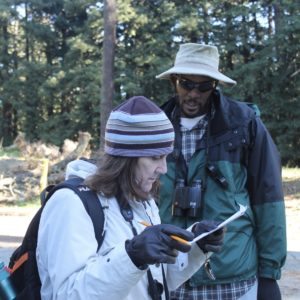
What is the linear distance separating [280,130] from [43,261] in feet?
79.6

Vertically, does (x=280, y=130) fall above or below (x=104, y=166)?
below

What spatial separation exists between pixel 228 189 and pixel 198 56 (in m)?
0.73

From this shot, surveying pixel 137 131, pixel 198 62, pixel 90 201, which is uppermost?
pixel 198 62

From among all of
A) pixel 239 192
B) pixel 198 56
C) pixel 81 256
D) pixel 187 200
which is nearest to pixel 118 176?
pixel 81 256

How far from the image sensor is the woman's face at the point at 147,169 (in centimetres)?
180

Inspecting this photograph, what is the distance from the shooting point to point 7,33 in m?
38.3

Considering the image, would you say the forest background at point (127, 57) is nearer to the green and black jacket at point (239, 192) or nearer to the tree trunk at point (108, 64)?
the tree trunk at point (108, 64)

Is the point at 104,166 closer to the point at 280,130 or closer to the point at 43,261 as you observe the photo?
the point at 43,261

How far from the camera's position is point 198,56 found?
9.04 ft

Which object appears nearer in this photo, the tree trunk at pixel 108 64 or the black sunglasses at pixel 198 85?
the black sunglasses at pixel 198 85

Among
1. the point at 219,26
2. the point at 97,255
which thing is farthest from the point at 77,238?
the point at 219,26

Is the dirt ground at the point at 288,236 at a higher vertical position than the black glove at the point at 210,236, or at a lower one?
lower

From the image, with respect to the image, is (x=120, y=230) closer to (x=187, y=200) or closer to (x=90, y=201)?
(x=90, y=201)

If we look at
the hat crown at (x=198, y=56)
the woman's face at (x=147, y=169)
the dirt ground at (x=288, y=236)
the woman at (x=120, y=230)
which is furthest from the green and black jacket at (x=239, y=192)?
the dirt ground at (x=288, y=236)
